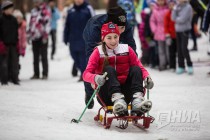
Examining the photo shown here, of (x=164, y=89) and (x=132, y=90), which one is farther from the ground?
(x=132, y=90)

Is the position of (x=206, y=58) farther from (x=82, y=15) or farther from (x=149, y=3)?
(x=82, y=15)

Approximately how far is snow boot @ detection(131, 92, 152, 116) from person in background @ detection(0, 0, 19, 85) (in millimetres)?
6525

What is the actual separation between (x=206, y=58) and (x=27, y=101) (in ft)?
27.1

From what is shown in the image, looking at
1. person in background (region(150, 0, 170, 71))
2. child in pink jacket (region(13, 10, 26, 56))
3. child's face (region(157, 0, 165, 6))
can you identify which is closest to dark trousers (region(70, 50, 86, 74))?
child in pink jacket (region(13, 10, 26, 56))

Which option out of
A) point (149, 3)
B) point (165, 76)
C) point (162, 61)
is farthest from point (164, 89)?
point (149, 3)

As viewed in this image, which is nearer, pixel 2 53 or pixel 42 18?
pixel 2 53

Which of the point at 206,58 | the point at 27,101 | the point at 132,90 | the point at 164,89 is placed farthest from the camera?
the point at 206,58

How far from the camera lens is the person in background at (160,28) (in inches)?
574

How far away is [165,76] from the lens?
1371 cm

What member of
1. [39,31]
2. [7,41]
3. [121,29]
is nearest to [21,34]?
[39,31]

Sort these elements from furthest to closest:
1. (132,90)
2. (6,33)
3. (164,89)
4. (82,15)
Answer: (82,15) < (6,33) < (164,89) < (132,90)

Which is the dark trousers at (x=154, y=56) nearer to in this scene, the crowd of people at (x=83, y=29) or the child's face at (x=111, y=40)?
the crowd of people at (x=83, y=29)

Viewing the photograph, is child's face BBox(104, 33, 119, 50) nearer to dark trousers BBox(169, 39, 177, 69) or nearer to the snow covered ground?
the snow covered ground

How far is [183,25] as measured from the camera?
13.5 metres
